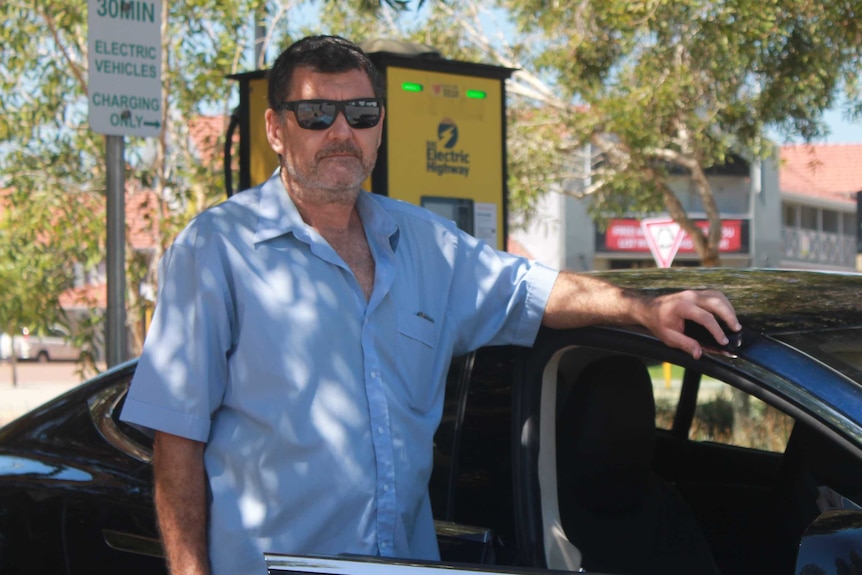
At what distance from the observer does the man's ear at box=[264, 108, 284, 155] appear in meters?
2.54

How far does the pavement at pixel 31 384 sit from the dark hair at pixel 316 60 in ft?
26.2

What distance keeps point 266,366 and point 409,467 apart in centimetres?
35

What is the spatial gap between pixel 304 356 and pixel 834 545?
1017 mm

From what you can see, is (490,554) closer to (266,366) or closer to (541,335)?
(541,335)

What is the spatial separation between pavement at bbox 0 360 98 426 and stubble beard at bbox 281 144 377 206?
26.4ft

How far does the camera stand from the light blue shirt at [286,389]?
2289 mm

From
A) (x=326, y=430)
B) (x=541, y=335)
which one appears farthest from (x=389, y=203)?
(x=326, y=430)

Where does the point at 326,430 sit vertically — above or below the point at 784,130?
→ below

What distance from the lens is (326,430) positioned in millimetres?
2309

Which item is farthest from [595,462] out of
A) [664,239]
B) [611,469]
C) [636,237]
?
[636,237]

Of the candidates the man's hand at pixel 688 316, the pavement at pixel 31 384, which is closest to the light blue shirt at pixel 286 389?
the man's hand at pixel 688 316

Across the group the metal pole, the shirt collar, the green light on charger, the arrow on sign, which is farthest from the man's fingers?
the arrow on sign

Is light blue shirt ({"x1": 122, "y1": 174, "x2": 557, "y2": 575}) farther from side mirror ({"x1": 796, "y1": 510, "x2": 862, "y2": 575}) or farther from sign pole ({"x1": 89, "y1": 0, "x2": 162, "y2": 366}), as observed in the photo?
sign pole ({"x1": 89, "y1": 0, "x2": 162, "y2": 366})

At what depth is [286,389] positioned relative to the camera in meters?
2.30
